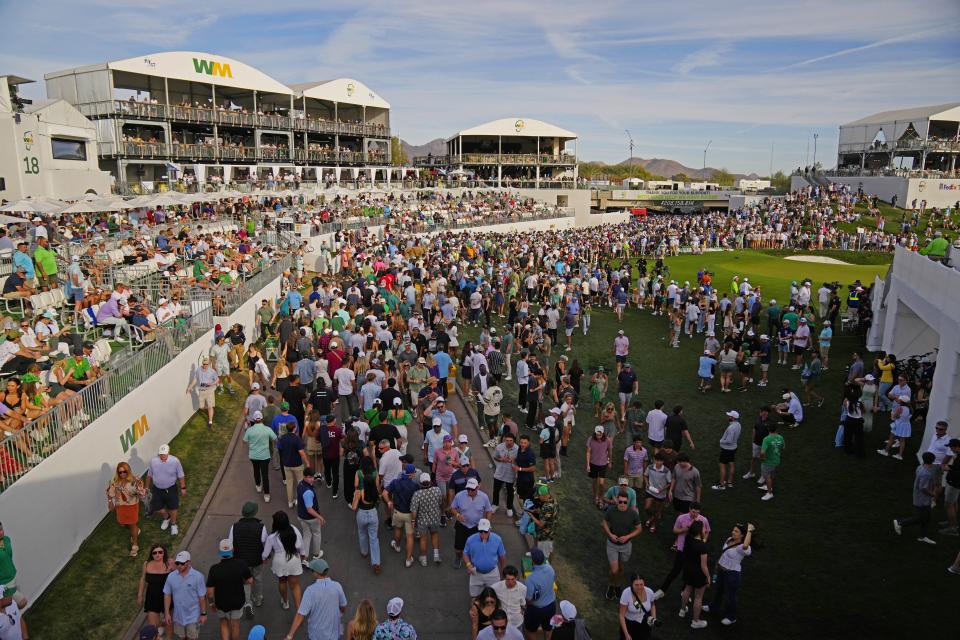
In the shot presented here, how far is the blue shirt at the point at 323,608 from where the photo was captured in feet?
21.2

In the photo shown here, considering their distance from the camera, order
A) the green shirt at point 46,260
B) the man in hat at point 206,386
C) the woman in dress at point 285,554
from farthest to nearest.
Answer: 1. the green shirt at point 46,260
2. the man in hat at point 206,386
3. the woman in dress at point 285,554

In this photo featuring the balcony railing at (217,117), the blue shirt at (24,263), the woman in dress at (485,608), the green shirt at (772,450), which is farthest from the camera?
the balcony railing at (217,117)

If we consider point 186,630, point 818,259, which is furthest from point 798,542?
point 818,259

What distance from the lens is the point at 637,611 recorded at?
268 inches

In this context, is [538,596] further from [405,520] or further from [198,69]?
[198,69]

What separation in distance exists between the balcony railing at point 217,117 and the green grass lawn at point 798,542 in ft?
113

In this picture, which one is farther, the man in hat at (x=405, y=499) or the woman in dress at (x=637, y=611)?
the man in hat at (x=405, y=499)

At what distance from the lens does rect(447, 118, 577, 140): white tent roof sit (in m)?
70.7

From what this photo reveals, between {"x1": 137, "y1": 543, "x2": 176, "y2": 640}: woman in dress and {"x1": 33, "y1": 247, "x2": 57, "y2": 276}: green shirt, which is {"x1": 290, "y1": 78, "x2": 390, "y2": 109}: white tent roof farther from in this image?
{"x1": 137, "y1": 543, "x2": 176, "y2": 640}: woman in dress

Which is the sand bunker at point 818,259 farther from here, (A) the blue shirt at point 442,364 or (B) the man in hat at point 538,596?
(B) the man in hat at point 538,596

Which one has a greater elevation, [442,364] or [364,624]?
[442,364]

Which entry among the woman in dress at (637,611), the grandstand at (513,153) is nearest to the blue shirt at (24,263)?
the woman in dress at (637,611)

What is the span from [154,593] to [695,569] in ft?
20.2

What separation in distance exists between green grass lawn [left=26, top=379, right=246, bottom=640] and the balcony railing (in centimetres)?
3537
